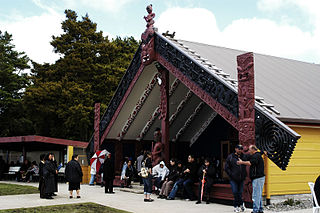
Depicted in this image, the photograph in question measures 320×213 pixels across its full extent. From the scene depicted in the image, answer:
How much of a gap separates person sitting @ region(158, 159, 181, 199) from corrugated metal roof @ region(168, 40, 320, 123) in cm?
363

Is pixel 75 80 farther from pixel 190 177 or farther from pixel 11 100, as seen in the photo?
pixel 190 177

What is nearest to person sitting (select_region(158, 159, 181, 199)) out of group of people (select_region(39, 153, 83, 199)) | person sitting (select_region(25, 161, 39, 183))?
group of people (select_region(39, 153, 83, 199))

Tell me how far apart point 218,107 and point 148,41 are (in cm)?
503

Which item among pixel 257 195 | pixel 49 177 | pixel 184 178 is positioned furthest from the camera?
pixel 49 177

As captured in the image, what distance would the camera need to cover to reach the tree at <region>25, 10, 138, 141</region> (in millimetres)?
28062

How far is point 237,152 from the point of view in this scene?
10.0 metres

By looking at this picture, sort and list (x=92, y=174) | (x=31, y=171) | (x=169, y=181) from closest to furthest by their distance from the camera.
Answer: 1. (x=169, y=181)
2. (x=92, y=174)
3. (x=31, y=171)

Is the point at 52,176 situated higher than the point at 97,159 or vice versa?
the point at 97,159

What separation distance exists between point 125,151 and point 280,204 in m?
11.3

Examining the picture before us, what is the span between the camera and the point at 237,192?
386 inches

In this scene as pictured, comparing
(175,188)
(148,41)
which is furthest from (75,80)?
(175,188)

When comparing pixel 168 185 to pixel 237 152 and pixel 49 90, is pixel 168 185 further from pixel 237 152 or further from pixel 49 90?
pixel 49 90

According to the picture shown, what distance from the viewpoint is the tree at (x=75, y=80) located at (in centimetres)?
2806

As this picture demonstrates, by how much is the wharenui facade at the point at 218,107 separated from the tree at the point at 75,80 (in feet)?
30.0
